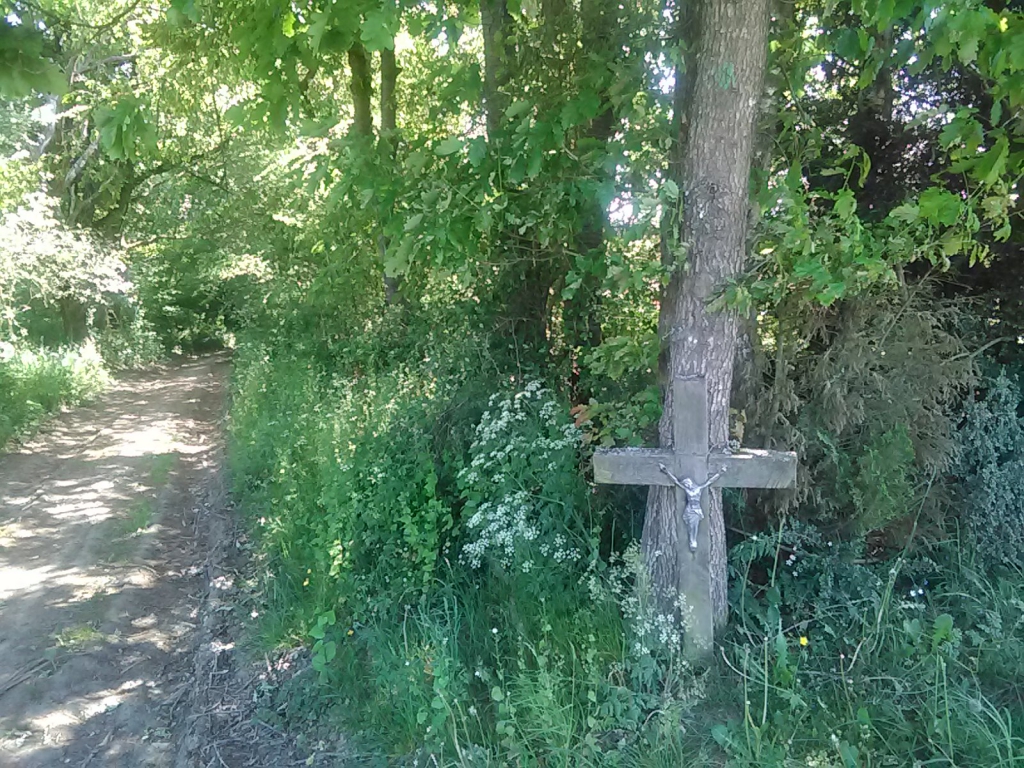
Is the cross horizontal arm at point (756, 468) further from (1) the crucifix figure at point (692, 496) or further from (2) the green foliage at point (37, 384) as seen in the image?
(2) the green foliage at point (37, 384)

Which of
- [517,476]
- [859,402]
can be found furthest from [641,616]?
[859,402]

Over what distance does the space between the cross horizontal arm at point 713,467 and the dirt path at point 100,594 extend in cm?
287

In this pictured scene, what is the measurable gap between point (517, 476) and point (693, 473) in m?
1.27

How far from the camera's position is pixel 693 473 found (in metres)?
3.47

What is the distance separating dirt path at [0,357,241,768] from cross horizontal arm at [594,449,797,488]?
2874mm

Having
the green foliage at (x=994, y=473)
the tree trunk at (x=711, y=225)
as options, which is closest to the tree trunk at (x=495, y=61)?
the tree trunk at (x=711, y=225)

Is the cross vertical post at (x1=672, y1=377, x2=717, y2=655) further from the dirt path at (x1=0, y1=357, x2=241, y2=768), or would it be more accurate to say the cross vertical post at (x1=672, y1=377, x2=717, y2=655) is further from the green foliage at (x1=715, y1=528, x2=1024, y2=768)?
the dirt path at (x1=0, y1=357, x2=241, y2=768)

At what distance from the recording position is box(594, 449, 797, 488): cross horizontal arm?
3.38 metres

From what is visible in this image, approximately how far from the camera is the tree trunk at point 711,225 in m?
3.26

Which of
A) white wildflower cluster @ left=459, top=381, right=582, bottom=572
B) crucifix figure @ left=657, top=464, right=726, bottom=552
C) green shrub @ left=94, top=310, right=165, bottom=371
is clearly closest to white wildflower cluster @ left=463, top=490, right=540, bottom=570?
white wildflower cluster @ left=459, top=381, right=582, bottom=572

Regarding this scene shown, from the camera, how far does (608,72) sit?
3.97m

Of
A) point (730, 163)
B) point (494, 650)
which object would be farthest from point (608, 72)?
point (494, 650)

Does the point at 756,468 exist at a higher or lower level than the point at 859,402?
lower

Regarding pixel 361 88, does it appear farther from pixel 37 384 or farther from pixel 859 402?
pixel 37 384
